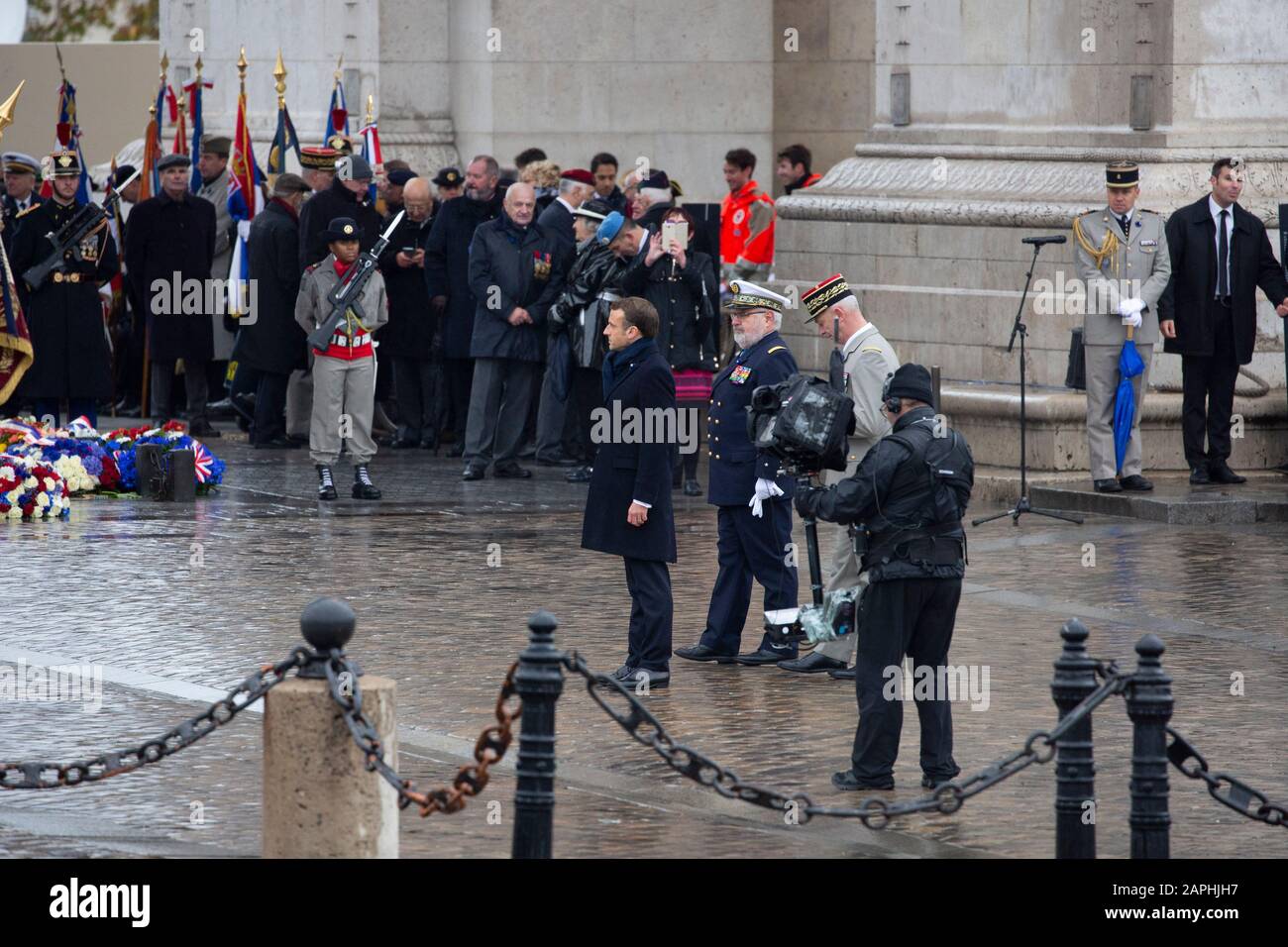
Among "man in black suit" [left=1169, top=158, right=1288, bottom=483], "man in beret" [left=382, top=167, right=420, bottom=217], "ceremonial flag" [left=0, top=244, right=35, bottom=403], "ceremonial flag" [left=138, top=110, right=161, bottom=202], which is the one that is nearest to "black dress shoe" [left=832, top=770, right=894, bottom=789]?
"man in black suit" [left=1169, top=158, right=1288, bottom=483]

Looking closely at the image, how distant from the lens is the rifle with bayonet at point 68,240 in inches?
696

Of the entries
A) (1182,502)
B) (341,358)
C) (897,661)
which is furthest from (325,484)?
(897,661)

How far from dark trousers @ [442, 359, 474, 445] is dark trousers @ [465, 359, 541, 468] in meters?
1.25

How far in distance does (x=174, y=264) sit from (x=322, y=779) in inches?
502

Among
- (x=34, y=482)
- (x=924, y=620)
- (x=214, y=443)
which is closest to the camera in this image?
(x=924, y=620)

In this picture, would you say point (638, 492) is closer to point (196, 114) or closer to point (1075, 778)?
point (1075, 778)

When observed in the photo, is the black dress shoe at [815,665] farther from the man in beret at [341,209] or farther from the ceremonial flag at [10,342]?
the man in beret at [341,209]

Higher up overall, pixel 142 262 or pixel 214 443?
pixel 142 262

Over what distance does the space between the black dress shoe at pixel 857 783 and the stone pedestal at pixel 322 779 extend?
2083 millimetres

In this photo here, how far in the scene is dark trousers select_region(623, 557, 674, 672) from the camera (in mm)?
10234

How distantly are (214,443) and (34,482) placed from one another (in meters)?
4.26

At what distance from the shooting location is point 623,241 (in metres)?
15.2
